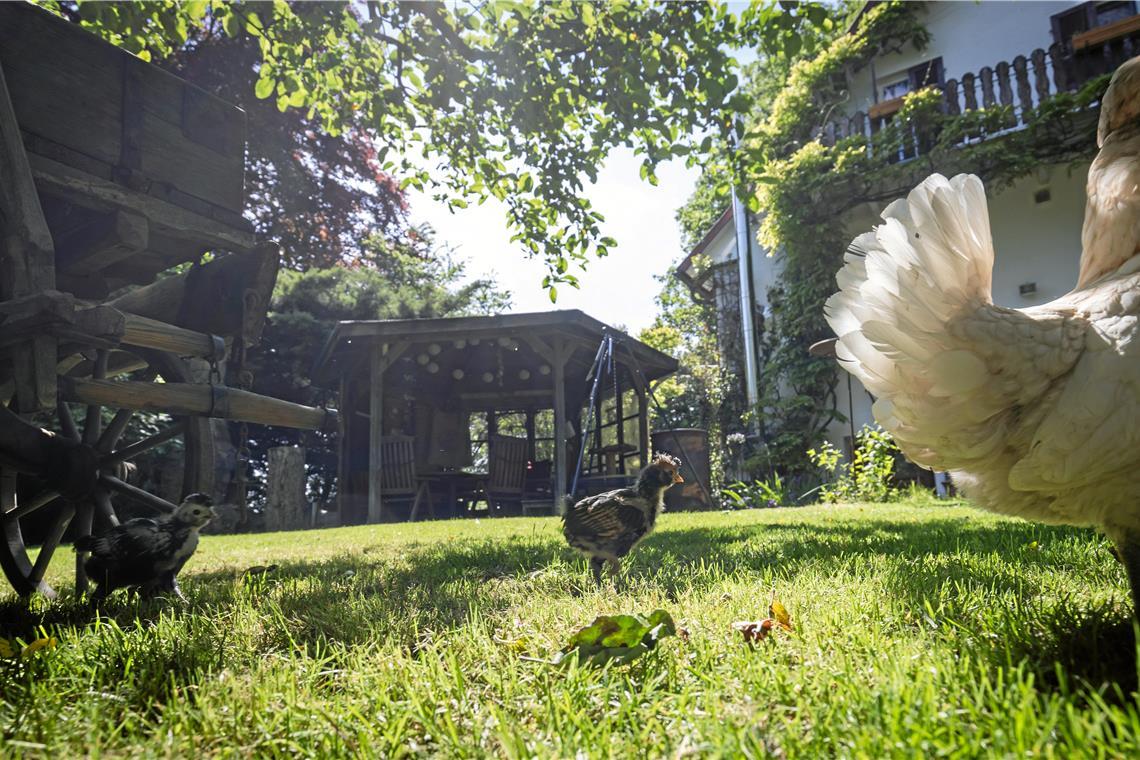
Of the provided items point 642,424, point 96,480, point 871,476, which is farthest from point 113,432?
point 642,424

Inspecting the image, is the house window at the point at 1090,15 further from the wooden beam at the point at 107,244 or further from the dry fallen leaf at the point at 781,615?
the wooden beam at the point at 107,244

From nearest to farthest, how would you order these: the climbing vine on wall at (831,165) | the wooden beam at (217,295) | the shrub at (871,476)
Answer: the wooden beam at (217,295) < the shrub at (871,476) < the climbing vine on wall at (831,165)

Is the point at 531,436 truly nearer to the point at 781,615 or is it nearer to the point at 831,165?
the point at 831,165

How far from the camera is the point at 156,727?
128 centimetres

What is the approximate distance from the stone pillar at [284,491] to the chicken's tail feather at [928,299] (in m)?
12.3

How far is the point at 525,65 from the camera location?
4.67 metres

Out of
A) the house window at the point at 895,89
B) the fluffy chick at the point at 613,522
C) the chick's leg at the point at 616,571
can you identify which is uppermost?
the house window at the point at 895,89

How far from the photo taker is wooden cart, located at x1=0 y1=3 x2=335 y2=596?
238 centimetres

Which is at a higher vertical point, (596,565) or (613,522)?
(613,522)

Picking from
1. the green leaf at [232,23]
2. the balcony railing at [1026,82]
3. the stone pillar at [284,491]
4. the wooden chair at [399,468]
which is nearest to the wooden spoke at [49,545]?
the green leaf at [232,23]

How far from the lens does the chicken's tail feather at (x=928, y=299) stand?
63.2 inches

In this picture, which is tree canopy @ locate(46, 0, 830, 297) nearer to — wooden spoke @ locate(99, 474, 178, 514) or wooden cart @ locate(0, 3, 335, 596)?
wooden cart @ locate(0, 3, 335, 596)

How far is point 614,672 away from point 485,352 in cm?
1226

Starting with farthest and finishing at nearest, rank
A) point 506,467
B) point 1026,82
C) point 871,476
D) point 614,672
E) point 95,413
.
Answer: point 506,467 < point 1026,82 < point 871,476 < point 95,413 < point 614,672
